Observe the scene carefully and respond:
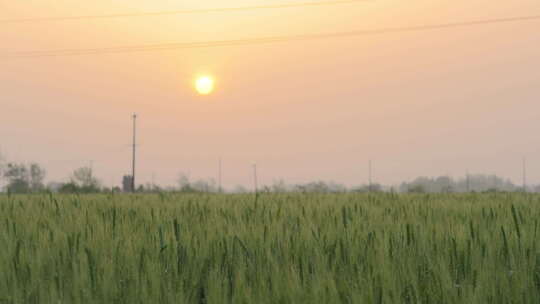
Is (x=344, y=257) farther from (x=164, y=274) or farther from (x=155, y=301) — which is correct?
(x=155, y=301)

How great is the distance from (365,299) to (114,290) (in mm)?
951

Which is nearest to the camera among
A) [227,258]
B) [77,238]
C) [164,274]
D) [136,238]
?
[164,274]

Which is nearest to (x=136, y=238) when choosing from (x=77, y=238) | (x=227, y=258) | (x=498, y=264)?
(x=77, y=238)

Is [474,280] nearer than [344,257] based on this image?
Yes

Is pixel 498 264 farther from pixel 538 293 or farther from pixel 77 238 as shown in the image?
pixel 77 238

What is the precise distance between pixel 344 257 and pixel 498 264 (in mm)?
698

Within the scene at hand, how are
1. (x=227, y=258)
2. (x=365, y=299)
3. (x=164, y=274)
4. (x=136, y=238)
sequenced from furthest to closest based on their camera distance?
(x=136, y=238) < (x=227, y=258) < (x=164, y=274) < (x=365, y=299)

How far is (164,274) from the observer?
2299 mm

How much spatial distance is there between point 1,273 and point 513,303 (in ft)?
6.94

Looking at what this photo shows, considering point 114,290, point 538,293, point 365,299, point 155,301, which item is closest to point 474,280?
point 538,293

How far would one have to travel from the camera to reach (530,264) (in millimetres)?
2346

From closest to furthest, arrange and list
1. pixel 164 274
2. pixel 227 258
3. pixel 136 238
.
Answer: pixel 164 274 < pixel 227 258 < pixel 136 238

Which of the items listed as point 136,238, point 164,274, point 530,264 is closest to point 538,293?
point 530,264

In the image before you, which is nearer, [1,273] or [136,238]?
[1,273]
